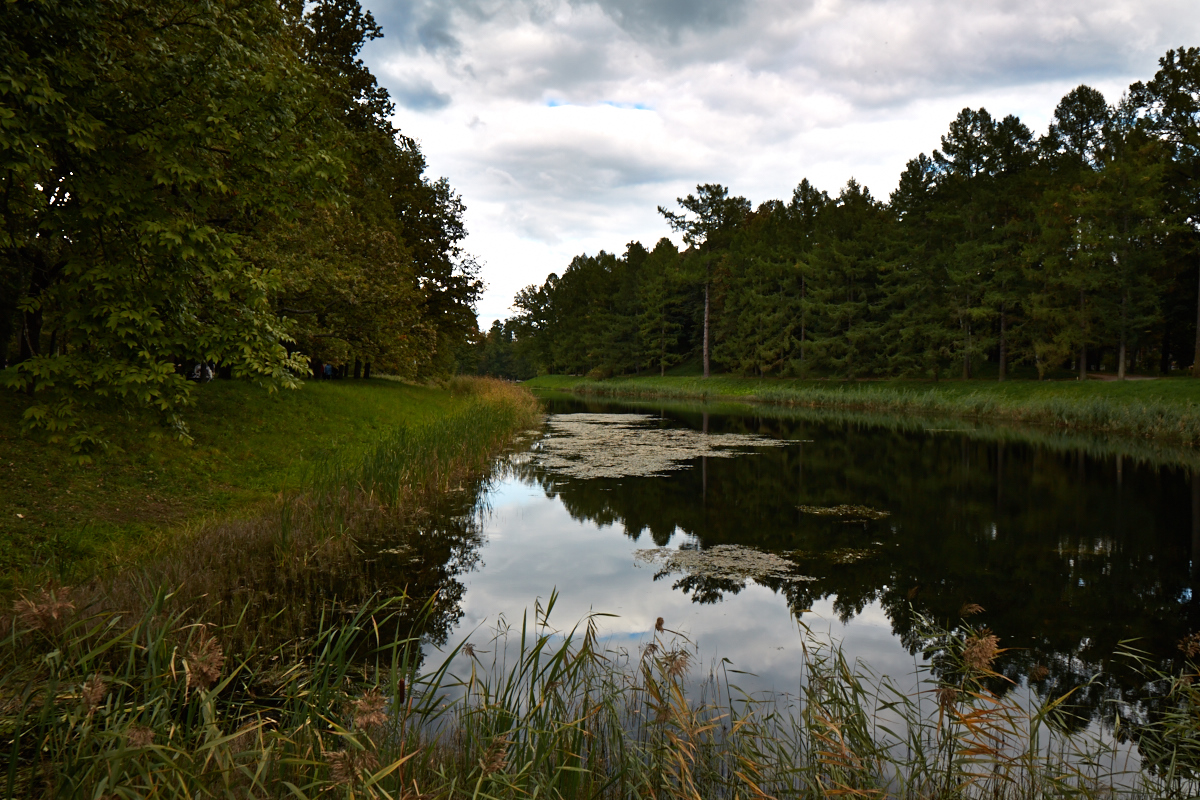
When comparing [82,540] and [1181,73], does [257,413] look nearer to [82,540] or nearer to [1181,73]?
[82,540]

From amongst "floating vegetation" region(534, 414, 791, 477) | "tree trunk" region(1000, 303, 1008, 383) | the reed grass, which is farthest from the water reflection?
"tree trunk" region(1000, 303, 1008, 383)

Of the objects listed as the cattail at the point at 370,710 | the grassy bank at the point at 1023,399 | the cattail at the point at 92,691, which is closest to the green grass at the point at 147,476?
the cattail at the point at 92,691

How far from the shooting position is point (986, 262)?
119ft

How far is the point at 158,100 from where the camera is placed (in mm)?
8609

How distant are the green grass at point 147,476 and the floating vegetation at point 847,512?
29.4 feet

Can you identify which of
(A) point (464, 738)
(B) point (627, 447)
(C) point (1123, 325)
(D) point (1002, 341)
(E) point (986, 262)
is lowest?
(B) point (627, 447)

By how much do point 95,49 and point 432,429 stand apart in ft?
29.3

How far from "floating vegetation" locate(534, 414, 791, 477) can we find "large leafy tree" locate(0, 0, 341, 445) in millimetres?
8368

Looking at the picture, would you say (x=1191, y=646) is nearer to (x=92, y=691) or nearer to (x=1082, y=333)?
(x=92, y=691)

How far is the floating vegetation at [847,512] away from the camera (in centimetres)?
1146

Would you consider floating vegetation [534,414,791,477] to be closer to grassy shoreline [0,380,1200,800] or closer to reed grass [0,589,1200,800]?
grassy shoreline [0,380,1200,800]

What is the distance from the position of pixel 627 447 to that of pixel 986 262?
1090 inches

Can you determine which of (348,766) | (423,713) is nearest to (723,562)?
(423,713)

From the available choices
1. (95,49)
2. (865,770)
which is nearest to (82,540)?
(95,49)
